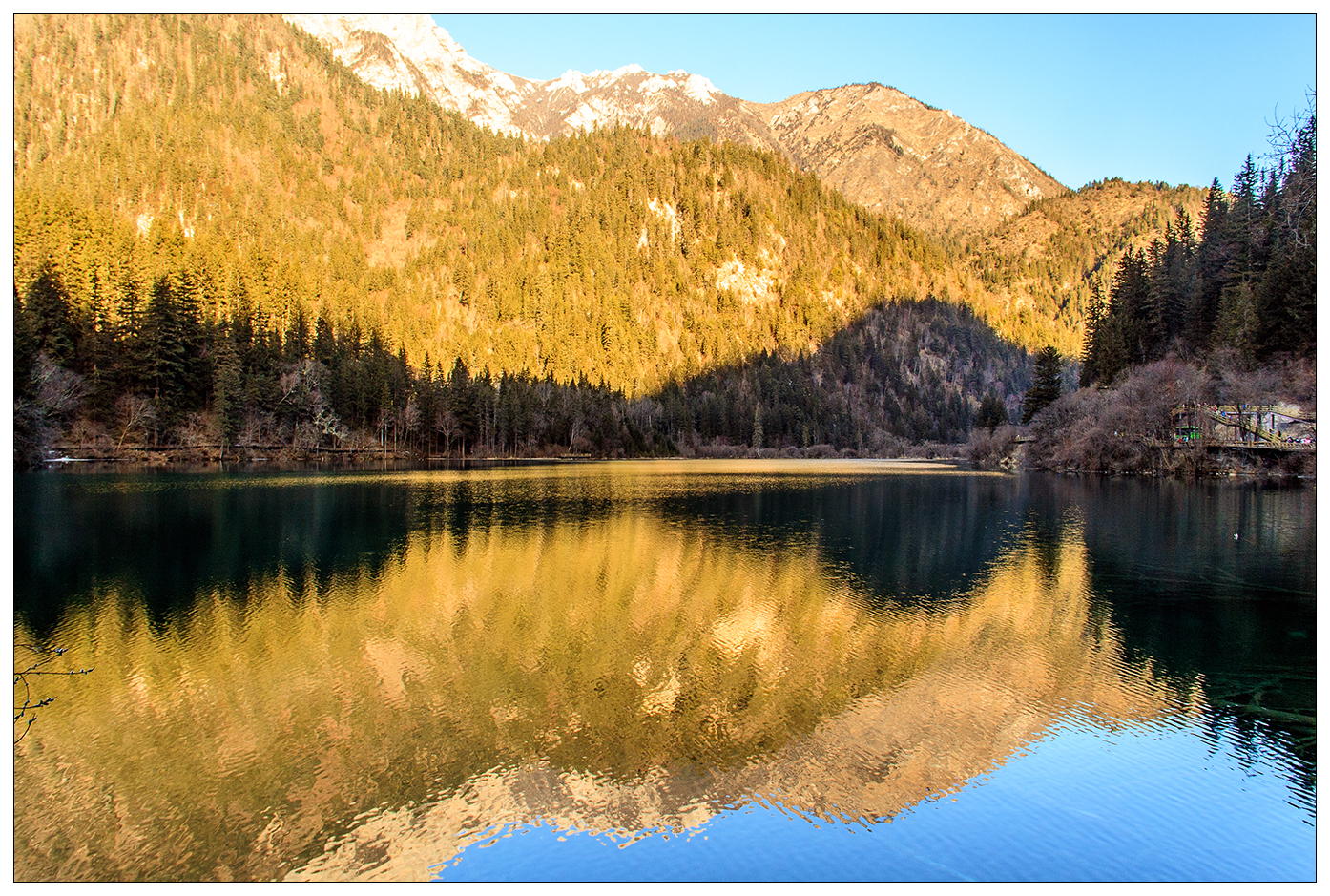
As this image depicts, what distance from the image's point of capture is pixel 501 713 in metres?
9.32

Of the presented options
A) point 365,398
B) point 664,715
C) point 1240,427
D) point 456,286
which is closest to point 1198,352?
point 1240,427

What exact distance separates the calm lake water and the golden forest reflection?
0.05 meters

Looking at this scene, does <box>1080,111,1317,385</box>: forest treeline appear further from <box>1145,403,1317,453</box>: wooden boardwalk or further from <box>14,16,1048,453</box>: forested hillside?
<box>14,16,1048,453</box>: forested hillside

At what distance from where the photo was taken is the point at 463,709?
9391 millimetres

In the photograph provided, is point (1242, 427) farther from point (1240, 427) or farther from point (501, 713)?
point (501, 713)

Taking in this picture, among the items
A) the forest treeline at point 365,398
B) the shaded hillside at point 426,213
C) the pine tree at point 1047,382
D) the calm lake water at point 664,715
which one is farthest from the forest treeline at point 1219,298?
the shaded hillside at point 426,213

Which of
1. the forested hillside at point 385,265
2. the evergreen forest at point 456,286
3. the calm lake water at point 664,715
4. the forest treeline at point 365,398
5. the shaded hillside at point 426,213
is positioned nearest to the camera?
the calm lake water at point 664,715

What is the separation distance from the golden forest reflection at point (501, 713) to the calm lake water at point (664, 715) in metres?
0.05

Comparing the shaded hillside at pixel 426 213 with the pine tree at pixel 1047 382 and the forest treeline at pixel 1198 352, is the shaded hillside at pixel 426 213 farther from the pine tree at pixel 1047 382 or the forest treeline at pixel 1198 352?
the forest treeline at pixel 1198 352

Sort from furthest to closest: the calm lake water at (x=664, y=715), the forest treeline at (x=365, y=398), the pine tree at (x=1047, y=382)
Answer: the pine tree at (x=1047, y=382), the forest treeline at (x=365, y=398), the calm lake water at (x=664, y=715)

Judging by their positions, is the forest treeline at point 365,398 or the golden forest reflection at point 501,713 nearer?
the golden forest reflection at point 501,713

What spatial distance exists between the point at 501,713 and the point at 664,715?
81.9 inches

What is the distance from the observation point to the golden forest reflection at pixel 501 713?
691 cm

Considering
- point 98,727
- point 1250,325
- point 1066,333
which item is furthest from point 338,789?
point 1066,333
